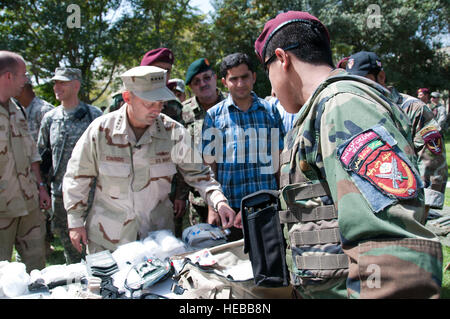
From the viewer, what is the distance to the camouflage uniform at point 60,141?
Result: 12.8ft

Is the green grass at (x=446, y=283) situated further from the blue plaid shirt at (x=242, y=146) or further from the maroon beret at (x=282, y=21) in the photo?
the maroon beret at (x=282, y=21)

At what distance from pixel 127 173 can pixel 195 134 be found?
133 cm

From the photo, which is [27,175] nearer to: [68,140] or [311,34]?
[68,140]

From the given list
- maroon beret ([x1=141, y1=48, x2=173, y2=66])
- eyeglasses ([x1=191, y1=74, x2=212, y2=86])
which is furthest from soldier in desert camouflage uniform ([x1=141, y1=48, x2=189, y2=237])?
eyeglasses ([x1=191, y1=74, x2=212, y2=86])

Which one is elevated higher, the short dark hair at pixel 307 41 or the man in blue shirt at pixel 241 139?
the short dark hair at pixel 307 41

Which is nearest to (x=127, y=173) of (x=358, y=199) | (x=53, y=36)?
(x=358, y=199)

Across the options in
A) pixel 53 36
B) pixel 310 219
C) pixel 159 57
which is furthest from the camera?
pixel 53 36

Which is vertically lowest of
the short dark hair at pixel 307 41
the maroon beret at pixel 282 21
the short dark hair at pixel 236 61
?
Answer: the short dark hair at pixel 307 41

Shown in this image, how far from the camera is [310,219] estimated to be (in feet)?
4.16

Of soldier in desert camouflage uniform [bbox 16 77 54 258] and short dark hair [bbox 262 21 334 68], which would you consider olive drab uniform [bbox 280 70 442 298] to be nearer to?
short dark hair [bbox 262 21 334 68]

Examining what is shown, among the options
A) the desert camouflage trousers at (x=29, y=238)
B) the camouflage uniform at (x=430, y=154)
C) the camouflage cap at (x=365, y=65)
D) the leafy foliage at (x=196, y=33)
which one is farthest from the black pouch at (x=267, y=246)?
the leafy foliage at (x=196, y=33)

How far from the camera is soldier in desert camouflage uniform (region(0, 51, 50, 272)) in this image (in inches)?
117

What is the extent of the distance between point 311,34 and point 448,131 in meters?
22.1

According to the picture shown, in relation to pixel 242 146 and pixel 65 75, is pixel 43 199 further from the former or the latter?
pixel 242 146
